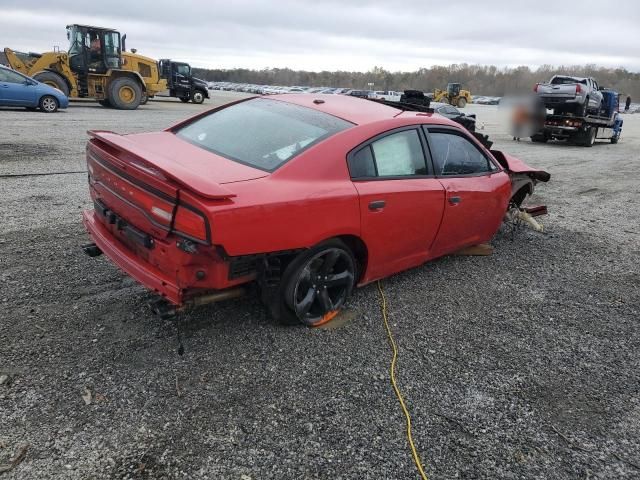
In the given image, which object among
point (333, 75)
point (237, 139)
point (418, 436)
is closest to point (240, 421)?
point (418, 436)

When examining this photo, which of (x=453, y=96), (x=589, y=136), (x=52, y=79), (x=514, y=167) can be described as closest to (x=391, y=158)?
(x=514, y=167)

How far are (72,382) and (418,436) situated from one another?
1.87 m

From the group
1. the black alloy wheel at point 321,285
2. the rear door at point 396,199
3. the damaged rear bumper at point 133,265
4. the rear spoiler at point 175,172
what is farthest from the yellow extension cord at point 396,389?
the rear spoiler at point 175,172

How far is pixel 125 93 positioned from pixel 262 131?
61.3ft

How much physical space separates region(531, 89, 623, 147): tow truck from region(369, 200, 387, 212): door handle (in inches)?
624

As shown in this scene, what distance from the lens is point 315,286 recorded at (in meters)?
3.34

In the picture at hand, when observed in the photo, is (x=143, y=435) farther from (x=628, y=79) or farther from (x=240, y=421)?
(x=628, y=79)

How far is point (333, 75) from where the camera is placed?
11269 cm

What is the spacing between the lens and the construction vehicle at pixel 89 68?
60.2 feet

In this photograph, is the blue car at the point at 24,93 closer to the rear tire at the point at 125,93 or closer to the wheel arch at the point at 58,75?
the wheel arch at the point at 58,75

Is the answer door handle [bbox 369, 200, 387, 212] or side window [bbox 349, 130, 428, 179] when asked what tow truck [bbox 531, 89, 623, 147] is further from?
door handle [bbox 369, 200, 387, 212]

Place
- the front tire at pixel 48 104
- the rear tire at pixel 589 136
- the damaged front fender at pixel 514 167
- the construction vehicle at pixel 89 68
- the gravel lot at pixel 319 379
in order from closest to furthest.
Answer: the gravel lot at pixel 319 379, the damaged front fender at pixel 514 167, the front tire at pixel 48 104, the rear tire at pixel 589 136, the construction vehicle at pixel 89 68

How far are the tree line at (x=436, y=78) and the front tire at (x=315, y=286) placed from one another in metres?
11.6

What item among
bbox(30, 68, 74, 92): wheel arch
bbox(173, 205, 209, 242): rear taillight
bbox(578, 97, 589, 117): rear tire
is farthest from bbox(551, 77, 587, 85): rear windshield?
bbox(173, 205, 209, 242): rear taillight
